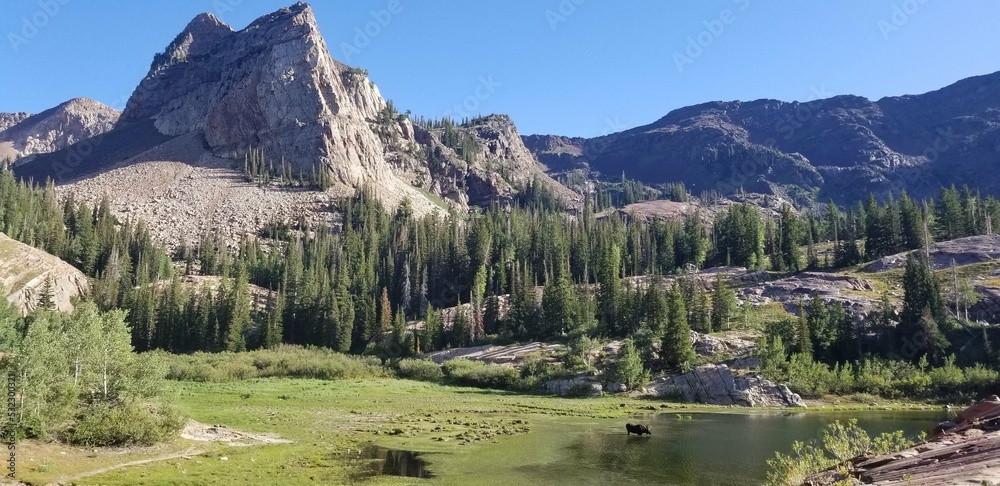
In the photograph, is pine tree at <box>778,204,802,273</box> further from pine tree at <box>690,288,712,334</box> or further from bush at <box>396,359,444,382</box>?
bush at <box>396,359,444,382</box>

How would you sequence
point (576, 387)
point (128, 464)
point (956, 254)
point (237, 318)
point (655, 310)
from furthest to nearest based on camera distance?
point (956, 254), point (237, 318), point (655, 310), point (576, 387), point (128, 464)

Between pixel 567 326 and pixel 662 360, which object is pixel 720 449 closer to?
pixel 662 360

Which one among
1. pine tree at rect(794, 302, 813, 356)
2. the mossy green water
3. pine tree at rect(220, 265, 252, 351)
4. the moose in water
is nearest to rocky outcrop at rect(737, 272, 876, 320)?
pine tree at rect(794, 302, 813, 356)

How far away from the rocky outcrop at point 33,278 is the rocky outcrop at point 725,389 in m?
115

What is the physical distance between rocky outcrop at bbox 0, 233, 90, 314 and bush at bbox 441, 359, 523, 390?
81253 mm

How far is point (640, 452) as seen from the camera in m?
41.3

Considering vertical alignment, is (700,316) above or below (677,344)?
above

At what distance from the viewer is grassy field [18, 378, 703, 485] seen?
2898cm

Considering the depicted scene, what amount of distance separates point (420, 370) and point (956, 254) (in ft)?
392

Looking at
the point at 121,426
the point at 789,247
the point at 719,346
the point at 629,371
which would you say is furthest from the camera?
the point at 789,247

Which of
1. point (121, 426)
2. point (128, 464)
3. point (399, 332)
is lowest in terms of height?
point (128, 464)

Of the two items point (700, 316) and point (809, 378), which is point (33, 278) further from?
point (809, 378)

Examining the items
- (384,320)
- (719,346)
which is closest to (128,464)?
(719,346)

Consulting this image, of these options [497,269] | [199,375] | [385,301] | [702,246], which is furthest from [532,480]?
[702,246]
